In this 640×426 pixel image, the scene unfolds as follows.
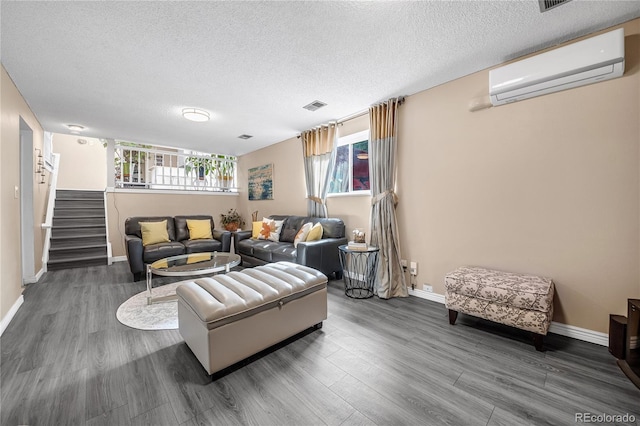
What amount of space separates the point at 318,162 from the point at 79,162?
720cm

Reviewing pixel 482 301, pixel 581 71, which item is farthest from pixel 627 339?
pixel 581 71

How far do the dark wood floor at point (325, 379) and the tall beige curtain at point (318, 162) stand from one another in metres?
2.26

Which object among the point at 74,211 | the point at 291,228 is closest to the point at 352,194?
the point at 291,228

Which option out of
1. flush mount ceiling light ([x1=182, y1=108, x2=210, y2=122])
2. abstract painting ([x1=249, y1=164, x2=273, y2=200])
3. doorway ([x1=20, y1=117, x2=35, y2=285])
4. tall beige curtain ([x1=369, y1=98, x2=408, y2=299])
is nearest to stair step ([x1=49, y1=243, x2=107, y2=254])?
doorway ([x1=20, y1=117, x2=35, y2=285])

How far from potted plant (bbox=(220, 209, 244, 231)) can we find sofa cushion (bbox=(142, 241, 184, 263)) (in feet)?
5.92

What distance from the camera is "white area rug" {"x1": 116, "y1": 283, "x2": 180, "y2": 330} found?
2306 mm

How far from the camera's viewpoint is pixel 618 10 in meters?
1.77

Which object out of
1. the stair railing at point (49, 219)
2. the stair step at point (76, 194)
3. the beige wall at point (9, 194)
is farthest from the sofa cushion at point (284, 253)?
the stair step at point (76, 194)

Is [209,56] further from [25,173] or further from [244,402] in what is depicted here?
[25,173]

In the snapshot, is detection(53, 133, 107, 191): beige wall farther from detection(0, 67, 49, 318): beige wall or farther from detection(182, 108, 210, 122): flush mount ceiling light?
detection(182, 108, 210, 122): flush mount ceiling light

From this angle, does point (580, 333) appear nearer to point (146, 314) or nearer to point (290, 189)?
point (146, 314)

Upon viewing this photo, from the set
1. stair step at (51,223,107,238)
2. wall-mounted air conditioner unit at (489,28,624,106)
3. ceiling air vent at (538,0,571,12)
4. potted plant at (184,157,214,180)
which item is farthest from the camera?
potted plant at (184,157,214,180)

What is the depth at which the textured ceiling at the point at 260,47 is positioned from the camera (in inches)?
69.0

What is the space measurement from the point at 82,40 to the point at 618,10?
411cm
